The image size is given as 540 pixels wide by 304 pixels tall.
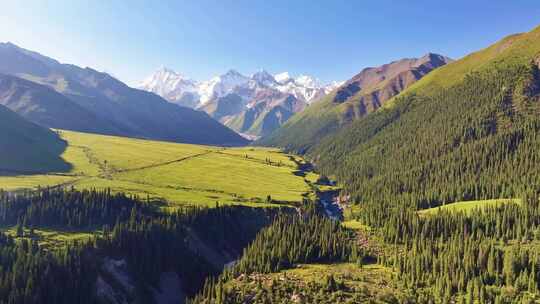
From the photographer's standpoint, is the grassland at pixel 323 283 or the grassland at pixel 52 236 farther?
the grassland at pixel 52 236

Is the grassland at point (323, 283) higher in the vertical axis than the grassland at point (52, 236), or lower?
lower

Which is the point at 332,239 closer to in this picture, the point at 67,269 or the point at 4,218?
the point at 67,269

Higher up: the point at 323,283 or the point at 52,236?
the point at 52,236

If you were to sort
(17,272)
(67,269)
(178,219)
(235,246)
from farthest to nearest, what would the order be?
(235,246)
(178,219)
(67,269)
(17,272)

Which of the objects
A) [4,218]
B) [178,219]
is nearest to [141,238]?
[178,219]

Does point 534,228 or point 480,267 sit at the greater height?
point 534,228

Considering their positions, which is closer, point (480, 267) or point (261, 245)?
point (480, 267)

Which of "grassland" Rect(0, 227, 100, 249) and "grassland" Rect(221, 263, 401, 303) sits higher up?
"grassland" Rect(0, 227, 100, 249)

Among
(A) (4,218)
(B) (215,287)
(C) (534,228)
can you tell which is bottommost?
(B) (215,287)

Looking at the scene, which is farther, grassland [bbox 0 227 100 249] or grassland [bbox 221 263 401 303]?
grassland [bbox 0 227 100 249]

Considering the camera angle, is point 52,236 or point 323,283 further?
point 52,236

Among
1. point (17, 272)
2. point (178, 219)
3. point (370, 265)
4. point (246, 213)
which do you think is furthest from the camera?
point (246, 213)
